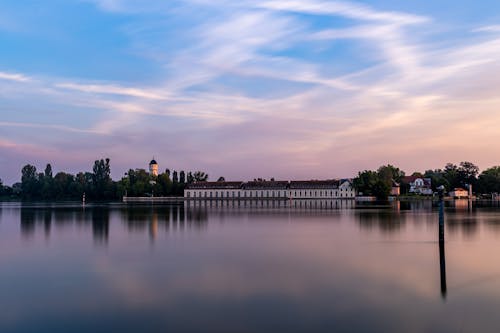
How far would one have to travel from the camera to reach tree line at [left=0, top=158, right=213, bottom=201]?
118 metres

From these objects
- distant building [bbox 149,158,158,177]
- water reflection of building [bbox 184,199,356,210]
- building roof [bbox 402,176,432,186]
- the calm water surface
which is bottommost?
water reflection of building [bbox 184,199,356,210]

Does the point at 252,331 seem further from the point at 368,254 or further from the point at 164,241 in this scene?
the point at 164,241

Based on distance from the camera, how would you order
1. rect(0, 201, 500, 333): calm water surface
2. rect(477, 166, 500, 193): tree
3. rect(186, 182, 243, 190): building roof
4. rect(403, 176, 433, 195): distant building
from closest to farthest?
rect(0, 201, 500, 333): calm water surface → rect(477, 166, 500, 193): tree → rect(403, 176, 433, 195): distant building → rect(186, 182, 243, 190): building roof

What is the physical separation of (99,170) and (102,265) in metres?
106

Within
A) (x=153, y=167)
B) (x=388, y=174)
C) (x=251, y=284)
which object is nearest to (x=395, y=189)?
(x=388, y=174)

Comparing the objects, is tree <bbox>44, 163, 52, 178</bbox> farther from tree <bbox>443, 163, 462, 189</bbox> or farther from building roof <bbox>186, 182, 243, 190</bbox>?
tree <bbox>443, 163, 462, 189</bbox>

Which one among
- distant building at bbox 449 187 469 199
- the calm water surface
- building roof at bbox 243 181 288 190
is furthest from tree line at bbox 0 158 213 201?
the calm water surface

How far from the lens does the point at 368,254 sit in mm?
20922

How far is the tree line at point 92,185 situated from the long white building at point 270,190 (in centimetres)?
925

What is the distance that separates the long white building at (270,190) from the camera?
125625 millimetres

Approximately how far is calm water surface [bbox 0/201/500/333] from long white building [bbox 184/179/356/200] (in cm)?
9840

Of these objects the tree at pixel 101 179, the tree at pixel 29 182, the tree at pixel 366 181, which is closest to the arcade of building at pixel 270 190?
the tree at pixel 366 181

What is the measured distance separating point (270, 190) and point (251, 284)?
377 ft

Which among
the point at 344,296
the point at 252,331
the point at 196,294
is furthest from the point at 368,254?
the point at 252,331
